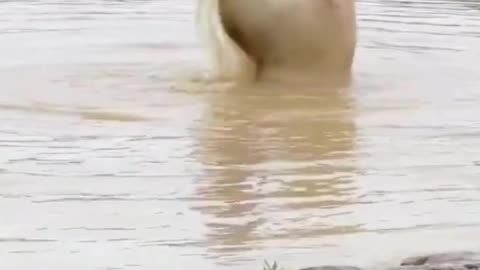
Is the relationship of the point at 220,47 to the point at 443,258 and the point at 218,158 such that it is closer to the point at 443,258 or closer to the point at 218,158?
the point at 218,158

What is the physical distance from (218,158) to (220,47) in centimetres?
132

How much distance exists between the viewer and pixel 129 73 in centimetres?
755

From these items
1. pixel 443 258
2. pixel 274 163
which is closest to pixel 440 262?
pixel 443 258

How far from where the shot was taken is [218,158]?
574 cm

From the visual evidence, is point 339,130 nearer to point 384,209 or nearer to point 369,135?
point 369,135

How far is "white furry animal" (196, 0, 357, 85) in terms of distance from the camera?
6.97m

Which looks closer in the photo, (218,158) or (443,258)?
(443,258)

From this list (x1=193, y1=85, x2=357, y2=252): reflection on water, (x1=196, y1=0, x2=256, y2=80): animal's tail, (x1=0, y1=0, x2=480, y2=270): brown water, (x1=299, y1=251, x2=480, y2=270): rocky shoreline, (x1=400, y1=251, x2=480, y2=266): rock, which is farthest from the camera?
(x1=196, y1=0, x2=256, y2=80): animal's tail

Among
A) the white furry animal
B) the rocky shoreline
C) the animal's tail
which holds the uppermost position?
the white furry animal

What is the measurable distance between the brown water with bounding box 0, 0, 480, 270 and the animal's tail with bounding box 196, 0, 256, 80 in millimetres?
130

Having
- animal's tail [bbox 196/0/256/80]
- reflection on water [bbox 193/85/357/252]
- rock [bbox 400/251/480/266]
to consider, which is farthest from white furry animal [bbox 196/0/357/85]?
rock [bbox 400/251/480/266]

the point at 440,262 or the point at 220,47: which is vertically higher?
the point at 220,47

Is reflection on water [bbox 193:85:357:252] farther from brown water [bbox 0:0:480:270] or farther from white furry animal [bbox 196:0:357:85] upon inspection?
white furry animal [bbox 196:0:357:85]

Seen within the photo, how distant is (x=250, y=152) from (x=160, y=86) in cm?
144
